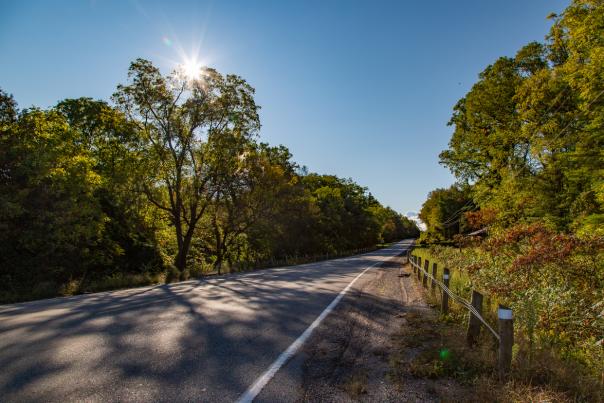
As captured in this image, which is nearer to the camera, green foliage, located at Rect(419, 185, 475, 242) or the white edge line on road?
the white edge line on road

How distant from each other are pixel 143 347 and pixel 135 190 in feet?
67.6

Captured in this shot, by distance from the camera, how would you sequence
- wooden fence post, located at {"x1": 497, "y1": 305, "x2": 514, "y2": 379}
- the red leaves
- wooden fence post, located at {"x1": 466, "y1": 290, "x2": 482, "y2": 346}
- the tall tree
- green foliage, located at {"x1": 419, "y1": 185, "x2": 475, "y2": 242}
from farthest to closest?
green foliage, located at {"x1": 419, "y1": 185, "x2": 475, "y2": 242}, the tall tree, the red leaves, wooden fence post, located at {"x1": 466, "y1": 290, "x2": 482, "y2": 346}, wooden fence post, located at {"x1": 497, "y1": 305, "x2": 514, "y2": 379}

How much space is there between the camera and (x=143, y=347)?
16.3 ft

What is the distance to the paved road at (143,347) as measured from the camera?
373cm

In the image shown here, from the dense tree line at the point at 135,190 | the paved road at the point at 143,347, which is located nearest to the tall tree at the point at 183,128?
the dense tree line at the point at 135,190

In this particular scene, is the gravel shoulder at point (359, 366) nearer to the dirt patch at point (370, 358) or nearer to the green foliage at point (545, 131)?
the dirt patch at point (370, 358)

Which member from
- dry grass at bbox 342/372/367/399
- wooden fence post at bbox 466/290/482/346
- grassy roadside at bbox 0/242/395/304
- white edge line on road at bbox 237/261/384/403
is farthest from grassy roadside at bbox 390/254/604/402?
grassy roadside at bbox 0/242/395/304

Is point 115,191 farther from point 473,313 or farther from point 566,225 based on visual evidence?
point 566,225

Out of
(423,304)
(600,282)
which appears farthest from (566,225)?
(423,304)

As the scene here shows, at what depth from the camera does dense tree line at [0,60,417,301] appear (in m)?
15.1

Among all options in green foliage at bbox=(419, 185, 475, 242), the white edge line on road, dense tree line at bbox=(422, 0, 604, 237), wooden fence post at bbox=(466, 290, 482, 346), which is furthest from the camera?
green foliage at bbox=(419, 185, 475, 242)

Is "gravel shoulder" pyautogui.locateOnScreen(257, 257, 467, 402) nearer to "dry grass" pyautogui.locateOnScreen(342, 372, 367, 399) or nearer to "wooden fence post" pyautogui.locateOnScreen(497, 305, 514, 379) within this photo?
"dry grass" pyautogui.locateOnScreen(342, 372, 367, 399)

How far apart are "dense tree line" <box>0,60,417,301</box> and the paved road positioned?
6944mm

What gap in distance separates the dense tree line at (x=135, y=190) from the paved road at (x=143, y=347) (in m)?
6.94
